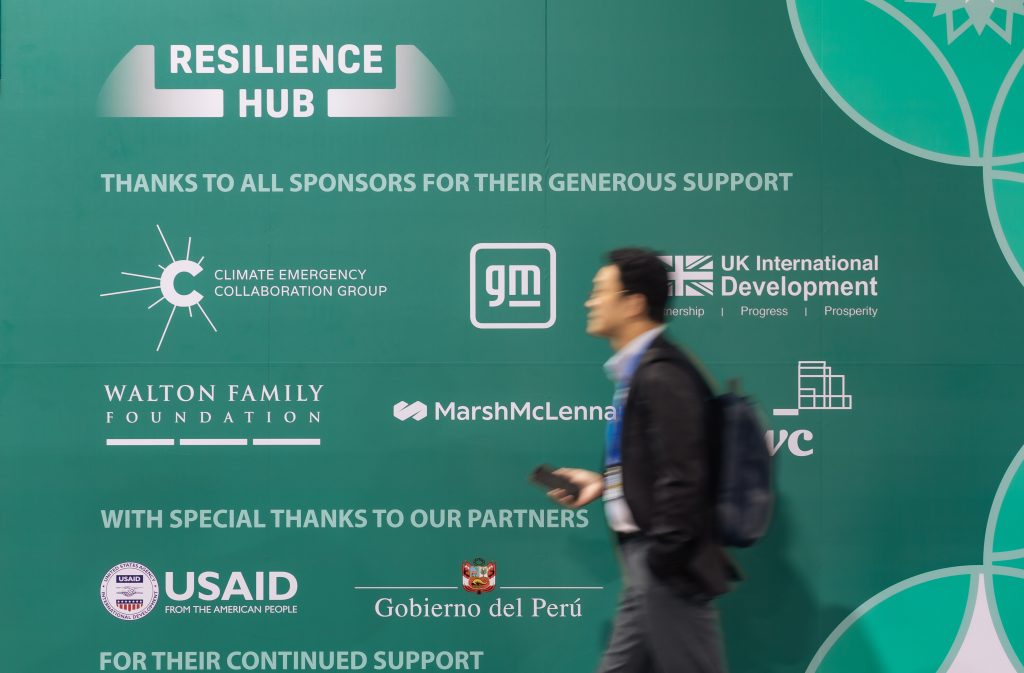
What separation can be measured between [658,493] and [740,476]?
0.24m

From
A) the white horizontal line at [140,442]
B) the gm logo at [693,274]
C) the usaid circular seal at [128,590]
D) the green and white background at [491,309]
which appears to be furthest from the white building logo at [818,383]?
the usaid circular seal at [128,590]

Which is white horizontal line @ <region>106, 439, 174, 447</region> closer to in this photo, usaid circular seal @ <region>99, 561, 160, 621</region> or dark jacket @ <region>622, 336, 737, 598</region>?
usaid circular seal @ <region>99, 561, 160, 621</region>

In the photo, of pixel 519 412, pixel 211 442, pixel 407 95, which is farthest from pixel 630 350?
pixel 211 442

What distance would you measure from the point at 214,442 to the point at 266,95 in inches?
53.0

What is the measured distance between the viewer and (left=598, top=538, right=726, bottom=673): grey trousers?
227 cm

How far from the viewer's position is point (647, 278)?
2391mm

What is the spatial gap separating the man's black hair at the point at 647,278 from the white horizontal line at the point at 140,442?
190cm

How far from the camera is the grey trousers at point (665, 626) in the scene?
2266 mm

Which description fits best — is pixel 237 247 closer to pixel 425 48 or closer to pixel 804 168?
pixel 425 48

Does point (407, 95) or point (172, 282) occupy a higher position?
point (407, 95)

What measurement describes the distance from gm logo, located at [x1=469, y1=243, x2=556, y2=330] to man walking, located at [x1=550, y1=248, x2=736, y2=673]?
80 cm

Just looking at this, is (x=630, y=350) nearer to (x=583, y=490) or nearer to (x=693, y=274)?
(x=583, y=490)

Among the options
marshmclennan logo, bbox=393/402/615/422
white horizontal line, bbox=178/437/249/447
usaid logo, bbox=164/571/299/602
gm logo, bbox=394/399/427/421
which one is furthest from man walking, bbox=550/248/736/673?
white horizontal line, bbox=178/437/249/447

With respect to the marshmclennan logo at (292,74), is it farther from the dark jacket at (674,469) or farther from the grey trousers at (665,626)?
the grey trousers at (665,626)
